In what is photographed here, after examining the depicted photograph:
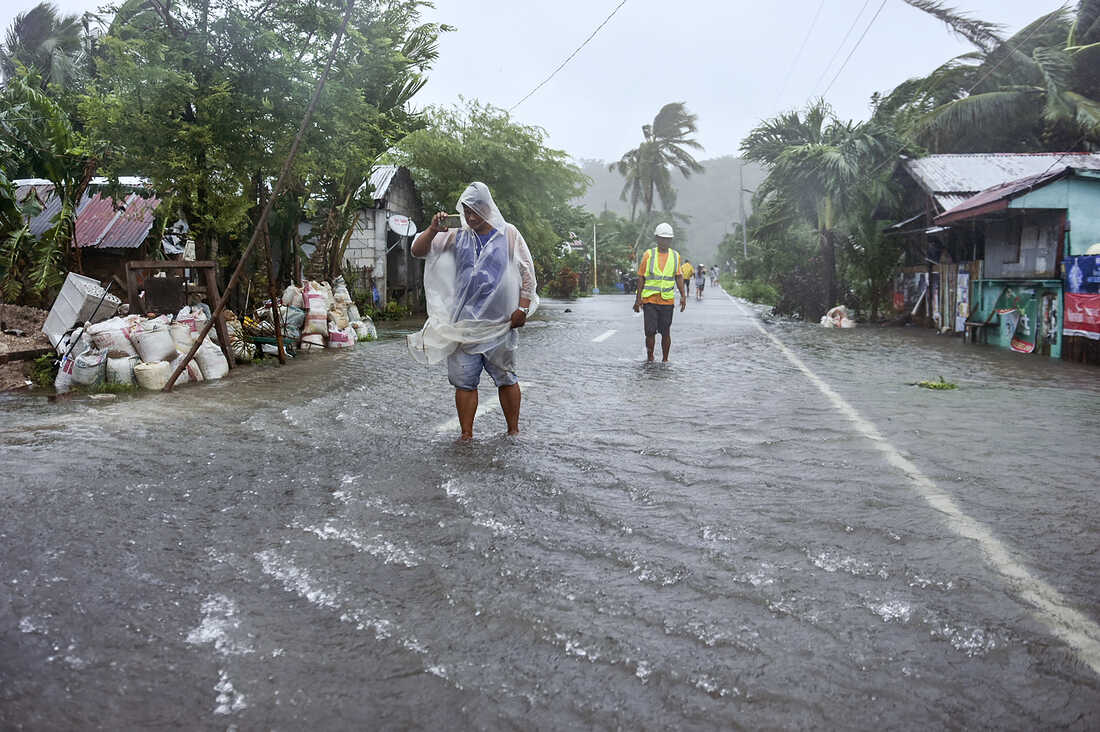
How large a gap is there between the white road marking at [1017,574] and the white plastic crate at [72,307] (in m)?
9.14

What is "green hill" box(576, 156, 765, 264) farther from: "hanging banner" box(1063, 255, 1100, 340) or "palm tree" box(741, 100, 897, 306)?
"hanging banner" box(1063, 255, 1100, 340)

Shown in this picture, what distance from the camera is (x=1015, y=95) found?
89.3 ft

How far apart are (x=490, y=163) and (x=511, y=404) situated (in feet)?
70.5

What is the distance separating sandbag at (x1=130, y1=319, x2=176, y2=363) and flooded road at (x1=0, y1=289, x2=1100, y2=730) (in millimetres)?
2430

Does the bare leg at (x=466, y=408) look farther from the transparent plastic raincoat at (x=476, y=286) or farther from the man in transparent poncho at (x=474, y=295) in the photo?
the transparent plastic raincoat at (x=476, y=286)

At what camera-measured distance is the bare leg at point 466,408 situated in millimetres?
6410

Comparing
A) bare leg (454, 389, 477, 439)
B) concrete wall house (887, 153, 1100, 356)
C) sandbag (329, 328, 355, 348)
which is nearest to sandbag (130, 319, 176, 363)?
sandbag (329, 328, 355, 348)

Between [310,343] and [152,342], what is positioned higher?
[152,342]

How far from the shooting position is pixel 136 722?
2.53m

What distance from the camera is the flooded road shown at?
267 centimetres

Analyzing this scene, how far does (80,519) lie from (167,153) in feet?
28.4

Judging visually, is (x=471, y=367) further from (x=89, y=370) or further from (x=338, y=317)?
(x=338, y=317)

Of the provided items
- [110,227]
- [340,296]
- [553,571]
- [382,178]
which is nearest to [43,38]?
[382,178]

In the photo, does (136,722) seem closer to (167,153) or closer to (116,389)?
(116,389)
